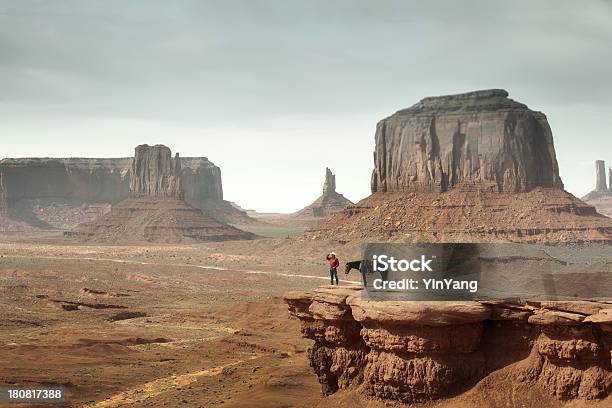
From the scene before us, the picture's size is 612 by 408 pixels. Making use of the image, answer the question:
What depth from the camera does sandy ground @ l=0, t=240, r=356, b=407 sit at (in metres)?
27.0

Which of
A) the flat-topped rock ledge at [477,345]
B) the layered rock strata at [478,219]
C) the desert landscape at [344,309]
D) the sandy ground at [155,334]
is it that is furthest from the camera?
the layered rock strata at [478,219]

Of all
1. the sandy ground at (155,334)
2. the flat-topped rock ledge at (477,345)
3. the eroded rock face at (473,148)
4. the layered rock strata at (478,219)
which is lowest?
the sandy ground at (155,334)

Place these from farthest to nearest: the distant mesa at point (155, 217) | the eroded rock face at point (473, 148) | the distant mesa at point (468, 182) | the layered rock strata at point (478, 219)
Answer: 1. the distant mesa at point (155, 217)
2. the eroded rock face at point (473, 148)
3. the distant mesa at point (468, 182)
4. the layered rock strata at point (478, 219)

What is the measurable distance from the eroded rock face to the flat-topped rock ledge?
277ft

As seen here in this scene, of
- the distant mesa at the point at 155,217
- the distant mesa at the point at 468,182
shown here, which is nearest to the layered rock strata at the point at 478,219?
the distant mesa at the point at 468,182

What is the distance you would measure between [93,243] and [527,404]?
129392mm

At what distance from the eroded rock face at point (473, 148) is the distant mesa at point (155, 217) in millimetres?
45072

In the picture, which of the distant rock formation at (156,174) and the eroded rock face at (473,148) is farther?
the distant rock formation at (156,174)

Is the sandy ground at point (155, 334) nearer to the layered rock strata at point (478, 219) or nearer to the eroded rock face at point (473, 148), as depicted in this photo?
the layered rock strata at point (478, 219)

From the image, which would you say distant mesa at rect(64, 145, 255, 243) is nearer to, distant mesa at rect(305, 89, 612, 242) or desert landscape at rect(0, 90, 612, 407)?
desert landscape at rect(0, 90, 612, 407)

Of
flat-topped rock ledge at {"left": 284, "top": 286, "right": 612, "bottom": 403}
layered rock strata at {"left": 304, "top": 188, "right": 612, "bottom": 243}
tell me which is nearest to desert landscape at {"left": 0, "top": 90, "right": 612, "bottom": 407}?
flat-topped rock ledge at {"left": 284, "top": 286, "right": 612, "bottom": 403}

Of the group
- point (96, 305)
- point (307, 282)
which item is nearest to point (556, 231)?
point (307, 282)

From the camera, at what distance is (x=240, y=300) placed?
61.2 meters

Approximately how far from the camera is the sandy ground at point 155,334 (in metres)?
27.0
